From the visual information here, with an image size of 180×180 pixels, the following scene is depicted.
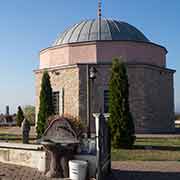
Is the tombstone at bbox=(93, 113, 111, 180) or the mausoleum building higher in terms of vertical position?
the mausoleum building

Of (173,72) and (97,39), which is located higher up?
(97,39)

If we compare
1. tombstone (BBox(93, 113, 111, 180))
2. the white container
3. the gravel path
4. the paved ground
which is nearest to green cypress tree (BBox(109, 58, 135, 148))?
the gravel path

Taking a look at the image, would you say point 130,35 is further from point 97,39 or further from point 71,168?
point 71,168

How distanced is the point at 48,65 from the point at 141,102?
7928mm

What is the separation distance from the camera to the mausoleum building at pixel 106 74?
76.6 ft

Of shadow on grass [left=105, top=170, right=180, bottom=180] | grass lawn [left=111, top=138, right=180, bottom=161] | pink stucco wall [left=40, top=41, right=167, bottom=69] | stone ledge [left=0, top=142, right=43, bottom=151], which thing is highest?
pink stucco wall [left=40, top=41, right=167, bottom=69]

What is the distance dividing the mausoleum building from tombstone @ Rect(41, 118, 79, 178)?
1291cm

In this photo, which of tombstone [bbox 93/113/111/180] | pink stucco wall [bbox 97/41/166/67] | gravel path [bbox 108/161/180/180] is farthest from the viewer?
pink stucco wall [bbox 97/41/166/67]

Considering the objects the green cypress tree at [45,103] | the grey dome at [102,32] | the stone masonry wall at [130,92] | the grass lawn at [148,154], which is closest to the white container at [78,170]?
the grass lawn at [148,154]

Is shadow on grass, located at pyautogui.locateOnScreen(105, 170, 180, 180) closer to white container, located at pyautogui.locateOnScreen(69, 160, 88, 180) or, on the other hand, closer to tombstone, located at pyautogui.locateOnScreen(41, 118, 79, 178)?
white container, located at pyautogui.locateOnScreen(69, 160, 88, 180)

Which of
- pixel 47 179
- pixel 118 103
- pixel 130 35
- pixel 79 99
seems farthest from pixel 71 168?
pixel 130 35

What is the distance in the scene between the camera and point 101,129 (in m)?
8.59

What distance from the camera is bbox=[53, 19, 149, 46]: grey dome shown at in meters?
26.2

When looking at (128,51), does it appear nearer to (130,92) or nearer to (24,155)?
(130,92)
